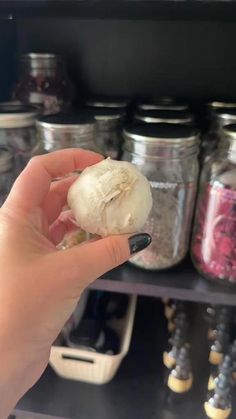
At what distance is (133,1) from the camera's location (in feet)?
1.71

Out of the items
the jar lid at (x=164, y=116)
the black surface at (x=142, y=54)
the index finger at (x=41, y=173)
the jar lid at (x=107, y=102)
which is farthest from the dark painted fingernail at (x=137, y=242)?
the black surface at (x=142, y=54)

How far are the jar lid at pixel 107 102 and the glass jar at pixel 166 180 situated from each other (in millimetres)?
152

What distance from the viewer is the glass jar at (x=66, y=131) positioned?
1.87 ft

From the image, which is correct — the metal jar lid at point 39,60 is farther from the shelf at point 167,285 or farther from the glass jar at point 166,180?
the shelf at point 167,285

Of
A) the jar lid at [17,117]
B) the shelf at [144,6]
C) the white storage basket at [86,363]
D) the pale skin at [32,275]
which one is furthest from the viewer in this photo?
the white storage basket at [86,363]

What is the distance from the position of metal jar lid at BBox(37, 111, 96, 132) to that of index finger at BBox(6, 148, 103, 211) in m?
0.08

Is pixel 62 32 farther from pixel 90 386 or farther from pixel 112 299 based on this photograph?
pixel 90 386

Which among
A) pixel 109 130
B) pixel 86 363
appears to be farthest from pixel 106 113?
pixel 86 363

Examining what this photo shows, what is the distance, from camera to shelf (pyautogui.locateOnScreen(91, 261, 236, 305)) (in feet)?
1.84

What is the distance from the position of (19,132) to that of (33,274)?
12.3 inches

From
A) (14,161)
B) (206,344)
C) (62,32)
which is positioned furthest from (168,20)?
(206,344)

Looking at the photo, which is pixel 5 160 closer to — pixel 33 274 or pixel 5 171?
pixel 5 171

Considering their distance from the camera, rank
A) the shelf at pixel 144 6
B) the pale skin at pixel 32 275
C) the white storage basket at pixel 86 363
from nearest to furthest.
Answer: the pale skin at pixel 32 275, the shelf at pixel 144 6, the white storage basket at pixel 86 363

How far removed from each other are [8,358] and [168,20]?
2.02 ft
